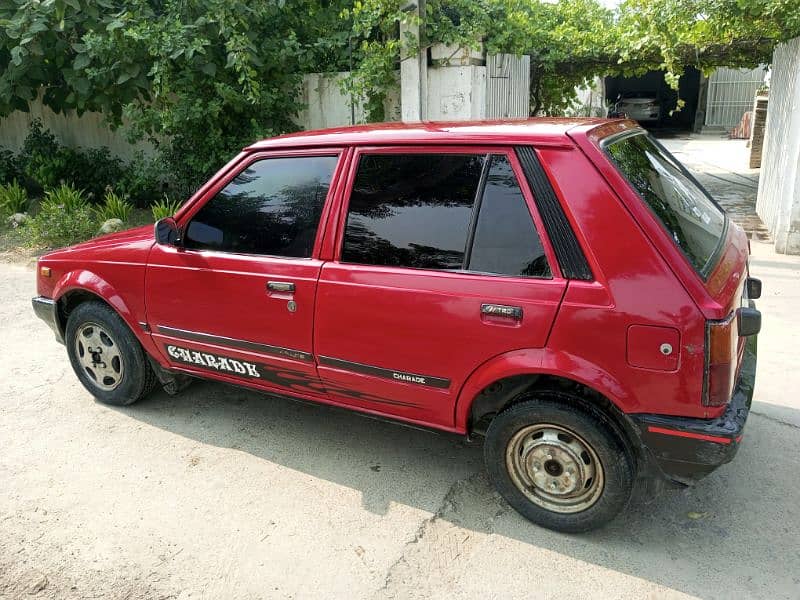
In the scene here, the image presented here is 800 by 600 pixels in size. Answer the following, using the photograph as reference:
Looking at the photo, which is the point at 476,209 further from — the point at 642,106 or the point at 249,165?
the point at 642,106

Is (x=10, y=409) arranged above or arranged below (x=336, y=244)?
below

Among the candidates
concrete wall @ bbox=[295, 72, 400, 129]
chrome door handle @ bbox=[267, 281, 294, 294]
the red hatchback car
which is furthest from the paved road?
concrete wall @ bbox=[295, 72, 400, 129]

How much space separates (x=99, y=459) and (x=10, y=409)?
1.07 meters

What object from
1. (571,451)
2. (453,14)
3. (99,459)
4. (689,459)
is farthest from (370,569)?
(453,14)

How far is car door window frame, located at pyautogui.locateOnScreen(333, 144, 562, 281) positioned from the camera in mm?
2705

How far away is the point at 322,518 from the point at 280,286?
112 cm

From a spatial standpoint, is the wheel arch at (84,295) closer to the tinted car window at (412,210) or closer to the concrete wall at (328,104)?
the tinted car window at (412,210)

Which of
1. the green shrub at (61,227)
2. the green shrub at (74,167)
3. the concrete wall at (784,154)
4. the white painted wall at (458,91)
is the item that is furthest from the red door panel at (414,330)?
the green shrub at (74,167)

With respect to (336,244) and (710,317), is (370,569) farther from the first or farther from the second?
(710,317)

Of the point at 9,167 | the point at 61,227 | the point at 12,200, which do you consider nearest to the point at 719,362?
the point at 61,227

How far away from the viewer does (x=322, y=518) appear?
10.3ft

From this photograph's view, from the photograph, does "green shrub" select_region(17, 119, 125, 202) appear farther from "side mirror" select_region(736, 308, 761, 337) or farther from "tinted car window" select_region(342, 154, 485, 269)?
"side mirror" select_region(736, 308, 761, 337)

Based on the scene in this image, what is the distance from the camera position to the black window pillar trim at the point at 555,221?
2633 mm

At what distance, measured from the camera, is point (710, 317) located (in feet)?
8.00
